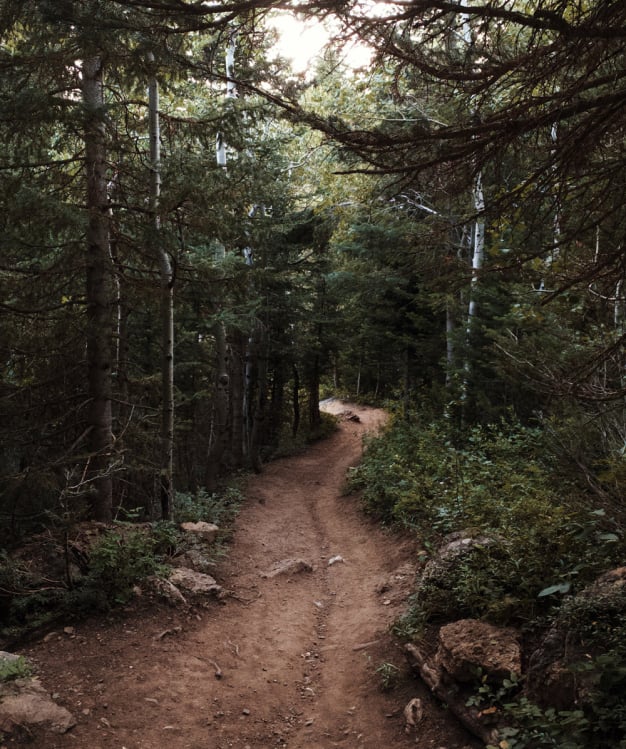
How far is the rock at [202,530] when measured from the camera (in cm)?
905

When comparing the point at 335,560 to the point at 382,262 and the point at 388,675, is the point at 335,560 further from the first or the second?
the point at 382,262

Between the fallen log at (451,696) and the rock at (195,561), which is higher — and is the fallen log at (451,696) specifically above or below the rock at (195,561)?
above

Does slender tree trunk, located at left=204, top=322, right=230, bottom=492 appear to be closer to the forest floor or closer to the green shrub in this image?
the forest floor

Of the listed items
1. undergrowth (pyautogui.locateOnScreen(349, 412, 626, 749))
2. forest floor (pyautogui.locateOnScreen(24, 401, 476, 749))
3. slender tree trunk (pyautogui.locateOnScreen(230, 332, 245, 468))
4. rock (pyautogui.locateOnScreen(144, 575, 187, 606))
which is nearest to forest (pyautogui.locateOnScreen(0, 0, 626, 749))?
undergrowth (pyautogui.locateOnScreen(349, 412, 626, 749))

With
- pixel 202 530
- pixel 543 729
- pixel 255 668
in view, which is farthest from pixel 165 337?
pixel 543 729

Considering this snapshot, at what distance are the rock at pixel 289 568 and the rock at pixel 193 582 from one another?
127cm

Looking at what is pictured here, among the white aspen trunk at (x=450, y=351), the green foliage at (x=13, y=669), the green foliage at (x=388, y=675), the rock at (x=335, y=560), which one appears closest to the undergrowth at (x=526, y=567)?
the green foliage at (x=388, y=675)

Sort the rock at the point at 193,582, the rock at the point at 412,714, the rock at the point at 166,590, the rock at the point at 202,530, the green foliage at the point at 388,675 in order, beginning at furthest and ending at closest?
the rock at the point at 202,530, the rock at the point at 193,582, the rock at the point at 166,590, the green foliage at the point at 388,675, the rock at the point at 412,714

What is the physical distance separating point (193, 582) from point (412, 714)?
3.67 meters

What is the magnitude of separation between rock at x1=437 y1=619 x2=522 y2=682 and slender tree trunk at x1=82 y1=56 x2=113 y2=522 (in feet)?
17.6

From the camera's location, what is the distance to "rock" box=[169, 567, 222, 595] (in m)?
7.07

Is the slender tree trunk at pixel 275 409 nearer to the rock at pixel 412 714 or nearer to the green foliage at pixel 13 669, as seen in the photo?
the green foliage at pixel 13 669

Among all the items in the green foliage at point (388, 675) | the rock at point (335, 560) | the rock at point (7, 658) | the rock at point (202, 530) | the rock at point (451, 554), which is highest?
the rock at point (451, 554)

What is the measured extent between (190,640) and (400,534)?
15.0 feet
